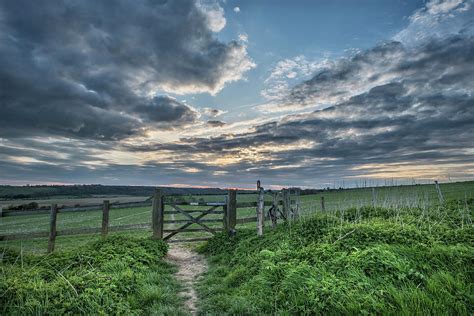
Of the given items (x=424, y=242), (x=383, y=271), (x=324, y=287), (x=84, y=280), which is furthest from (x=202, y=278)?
(x=424, y=242)

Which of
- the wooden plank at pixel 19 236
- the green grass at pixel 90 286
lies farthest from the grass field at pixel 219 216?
the green grass at pixel 90 286

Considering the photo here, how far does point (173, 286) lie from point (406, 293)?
5.52 m

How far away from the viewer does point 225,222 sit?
13172 millimetres

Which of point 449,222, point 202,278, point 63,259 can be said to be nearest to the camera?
point 63,259

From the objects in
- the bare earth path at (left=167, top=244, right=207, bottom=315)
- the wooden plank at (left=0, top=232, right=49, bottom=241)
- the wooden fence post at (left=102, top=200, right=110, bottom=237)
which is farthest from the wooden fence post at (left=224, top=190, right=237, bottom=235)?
the wooden plank at (left=0, top=232, right=49, bottom=241)

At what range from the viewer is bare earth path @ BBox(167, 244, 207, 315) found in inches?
263

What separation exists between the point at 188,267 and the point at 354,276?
6425mm

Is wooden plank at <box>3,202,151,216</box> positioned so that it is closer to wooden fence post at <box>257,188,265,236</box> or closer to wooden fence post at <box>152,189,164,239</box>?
wooden fence post at <box>152,189,164,239</box>

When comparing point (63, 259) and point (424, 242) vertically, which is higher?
point (424, 242)

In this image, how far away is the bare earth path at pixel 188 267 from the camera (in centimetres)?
669

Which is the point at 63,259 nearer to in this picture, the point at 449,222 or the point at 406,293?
the point at 406,293

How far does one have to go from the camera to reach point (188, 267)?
9.89m

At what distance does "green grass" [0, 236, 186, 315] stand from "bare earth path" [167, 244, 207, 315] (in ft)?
0.94

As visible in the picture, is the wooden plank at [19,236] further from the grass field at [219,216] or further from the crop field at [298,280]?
the crop field at [298,280]
